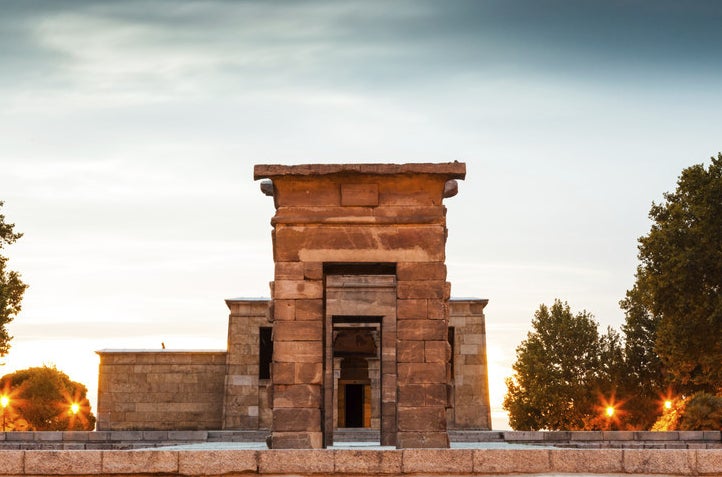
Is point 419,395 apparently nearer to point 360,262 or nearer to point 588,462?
point 360,262

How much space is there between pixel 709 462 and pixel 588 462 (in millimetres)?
1442

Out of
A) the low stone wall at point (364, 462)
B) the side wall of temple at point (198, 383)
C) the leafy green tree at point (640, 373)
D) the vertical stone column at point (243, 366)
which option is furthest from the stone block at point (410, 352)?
the leafy green tree at point (640, 373)

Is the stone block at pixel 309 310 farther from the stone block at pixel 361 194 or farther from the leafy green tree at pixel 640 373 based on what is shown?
the leafy green tree at pixel 640 373

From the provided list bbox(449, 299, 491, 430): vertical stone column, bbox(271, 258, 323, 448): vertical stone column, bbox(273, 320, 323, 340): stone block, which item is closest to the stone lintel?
bbox(271, 258, 323, 448): vertical stone column

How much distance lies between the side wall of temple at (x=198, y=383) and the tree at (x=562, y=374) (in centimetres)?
2877

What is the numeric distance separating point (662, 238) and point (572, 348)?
2780 centimetres

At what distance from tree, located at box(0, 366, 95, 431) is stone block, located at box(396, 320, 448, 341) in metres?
47.5

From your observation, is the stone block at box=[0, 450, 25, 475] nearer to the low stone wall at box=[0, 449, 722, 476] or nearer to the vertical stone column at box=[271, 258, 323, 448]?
the low stone wall at box=[0, 449, 722, 476]

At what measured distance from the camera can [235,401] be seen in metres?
33.8

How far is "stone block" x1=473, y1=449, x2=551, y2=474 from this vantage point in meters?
11.4

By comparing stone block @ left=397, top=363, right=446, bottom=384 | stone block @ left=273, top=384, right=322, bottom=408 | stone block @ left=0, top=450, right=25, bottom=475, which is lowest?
stone block @ left=0, top=450, right=25, bottom=475

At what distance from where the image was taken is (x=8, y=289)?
33.6 m

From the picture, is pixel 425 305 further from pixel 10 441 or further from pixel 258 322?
pixel 258 322

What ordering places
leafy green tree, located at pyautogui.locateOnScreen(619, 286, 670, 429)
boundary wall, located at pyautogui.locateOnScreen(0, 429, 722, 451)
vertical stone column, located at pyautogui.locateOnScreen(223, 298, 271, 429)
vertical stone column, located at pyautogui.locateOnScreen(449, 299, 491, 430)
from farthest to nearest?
leafy green tree, located at pyautogui.locateOnScreen(619, 286, 670, 429)
vertical stone column, located at pyautogui.locateOnScreen(223, 298, 271, 429)
vertical stone column, located at pyautogui.locateOnScreen(449, 299, 491, 430)
boundary wall, located at pyautogui.locateOnScreen(0, 429, 722, 451)
